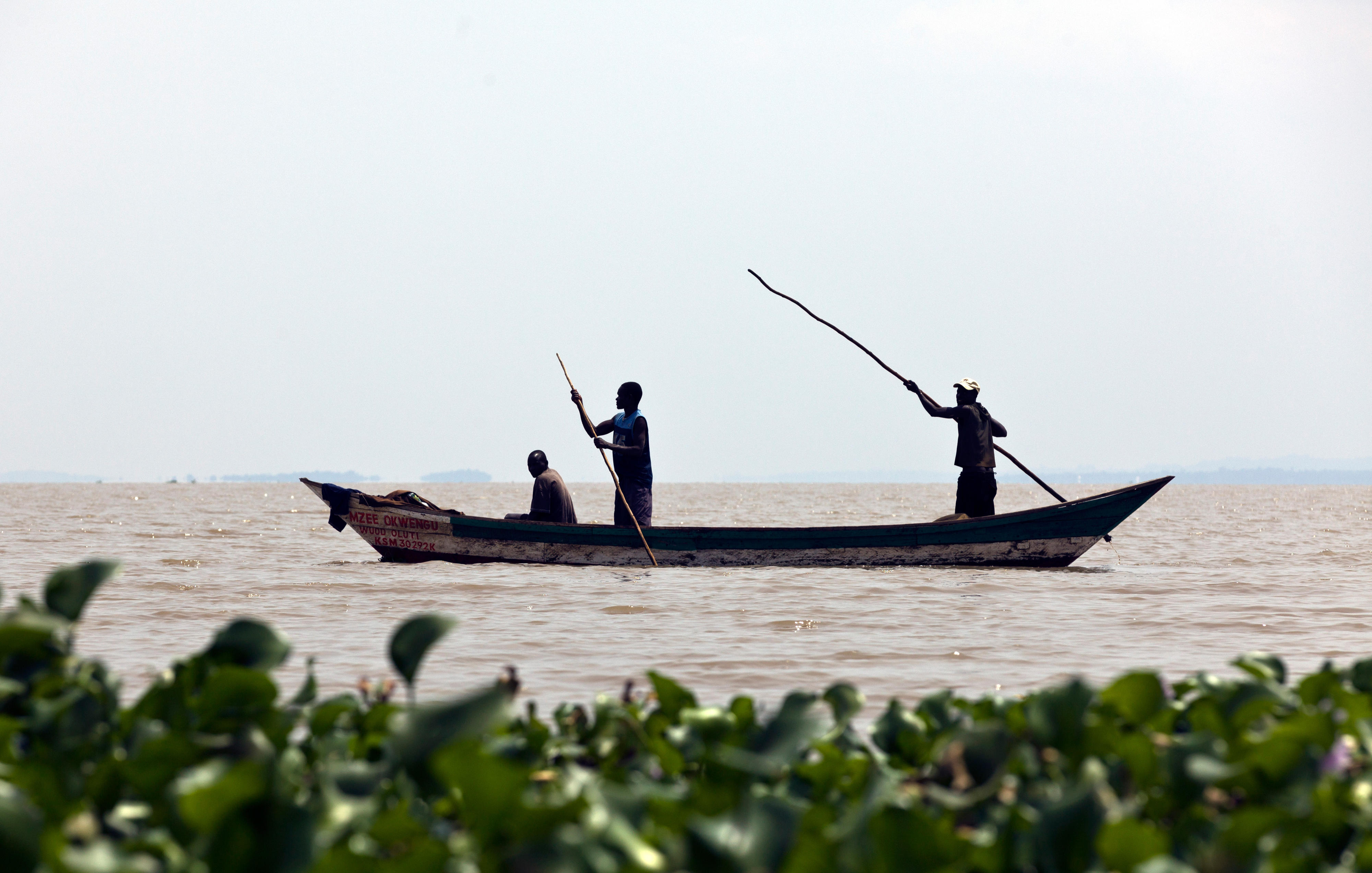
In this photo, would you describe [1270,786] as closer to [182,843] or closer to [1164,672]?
[182,843]

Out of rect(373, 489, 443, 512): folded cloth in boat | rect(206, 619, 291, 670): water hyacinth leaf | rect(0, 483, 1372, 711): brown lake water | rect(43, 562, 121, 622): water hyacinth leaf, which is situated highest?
rect(373, 489, 443, 512): folded cloth in boat

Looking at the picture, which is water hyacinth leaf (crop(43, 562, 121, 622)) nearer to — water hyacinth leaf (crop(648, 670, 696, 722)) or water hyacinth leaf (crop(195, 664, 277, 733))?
water hyacinth leaf (crop(195, 664, 277, 733))

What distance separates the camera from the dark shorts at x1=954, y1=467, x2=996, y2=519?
1395 centimetres

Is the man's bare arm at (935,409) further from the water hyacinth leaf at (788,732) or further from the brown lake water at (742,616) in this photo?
the water hyacinth leaf at (788,732)

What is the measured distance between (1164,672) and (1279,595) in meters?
6.23

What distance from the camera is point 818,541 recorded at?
554 inches

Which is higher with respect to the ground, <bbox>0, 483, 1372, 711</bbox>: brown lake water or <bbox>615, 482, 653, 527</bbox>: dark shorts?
<bbox>615, 482, 653, 527</bbox>: dark shorts

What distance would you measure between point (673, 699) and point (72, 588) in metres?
1.22

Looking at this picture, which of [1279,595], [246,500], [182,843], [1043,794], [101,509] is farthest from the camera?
[246,500]

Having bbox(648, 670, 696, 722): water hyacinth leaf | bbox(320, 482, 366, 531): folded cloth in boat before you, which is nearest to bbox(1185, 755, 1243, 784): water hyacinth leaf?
bbox(648, 670, 696, 722): water hyacinth leaf

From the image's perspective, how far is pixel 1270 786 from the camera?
1.80 m

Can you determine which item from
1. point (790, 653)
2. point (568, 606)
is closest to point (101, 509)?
point (568, 606)

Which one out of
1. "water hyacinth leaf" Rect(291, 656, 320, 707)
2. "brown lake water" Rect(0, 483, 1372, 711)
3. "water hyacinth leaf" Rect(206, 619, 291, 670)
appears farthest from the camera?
"brown lake water" Rect(0, 483, 1372, 711)

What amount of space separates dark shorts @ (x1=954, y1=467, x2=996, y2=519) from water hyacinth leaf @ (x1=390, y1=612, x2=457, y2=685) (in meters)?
12.4
